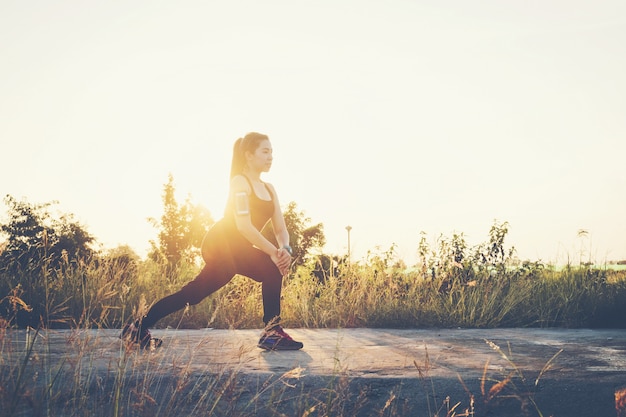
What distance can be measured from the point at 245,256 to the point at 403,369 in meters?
1.47

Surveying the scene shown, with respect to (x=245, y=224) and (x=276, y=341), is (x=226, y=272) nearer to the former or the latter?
(x=245, y=224)


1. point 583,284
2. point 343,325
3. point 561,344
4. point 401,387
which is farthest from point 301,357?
point 583,284

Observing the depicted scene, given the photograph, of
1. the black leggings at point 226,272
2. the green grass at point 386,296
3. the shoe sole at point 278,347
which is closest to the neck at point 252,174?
the black leggings at point 226,272

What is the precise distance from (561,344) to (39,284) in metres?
6.26

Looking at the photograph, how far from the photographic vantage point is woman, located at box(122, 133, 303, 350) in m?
3.89

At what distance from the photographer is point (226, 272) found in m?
3.97

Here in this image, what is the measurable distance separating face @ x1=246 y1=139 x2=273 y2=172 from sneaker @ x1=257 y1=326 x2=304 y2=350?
1250 mm

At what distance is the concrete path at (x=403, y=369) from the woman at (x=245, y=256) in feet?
1.01

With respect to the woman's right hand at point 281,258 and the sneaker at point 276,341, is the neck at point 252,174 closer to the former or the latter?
the woman's right hand at point 281,258

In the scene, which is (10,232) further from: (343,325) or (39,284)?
(343,325)

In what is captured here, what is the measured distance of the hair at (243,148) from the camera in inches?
160

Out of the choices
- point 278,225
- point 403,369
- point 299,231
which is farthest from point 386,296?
point 299,231

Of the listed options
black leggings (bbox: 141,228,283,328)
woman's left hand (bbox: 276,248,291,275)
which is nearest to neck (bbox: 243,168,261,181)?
black leggings (bbox: 141,228,283,328)

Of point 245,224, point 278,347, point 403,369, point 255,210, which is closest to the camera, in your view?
point 403,369
